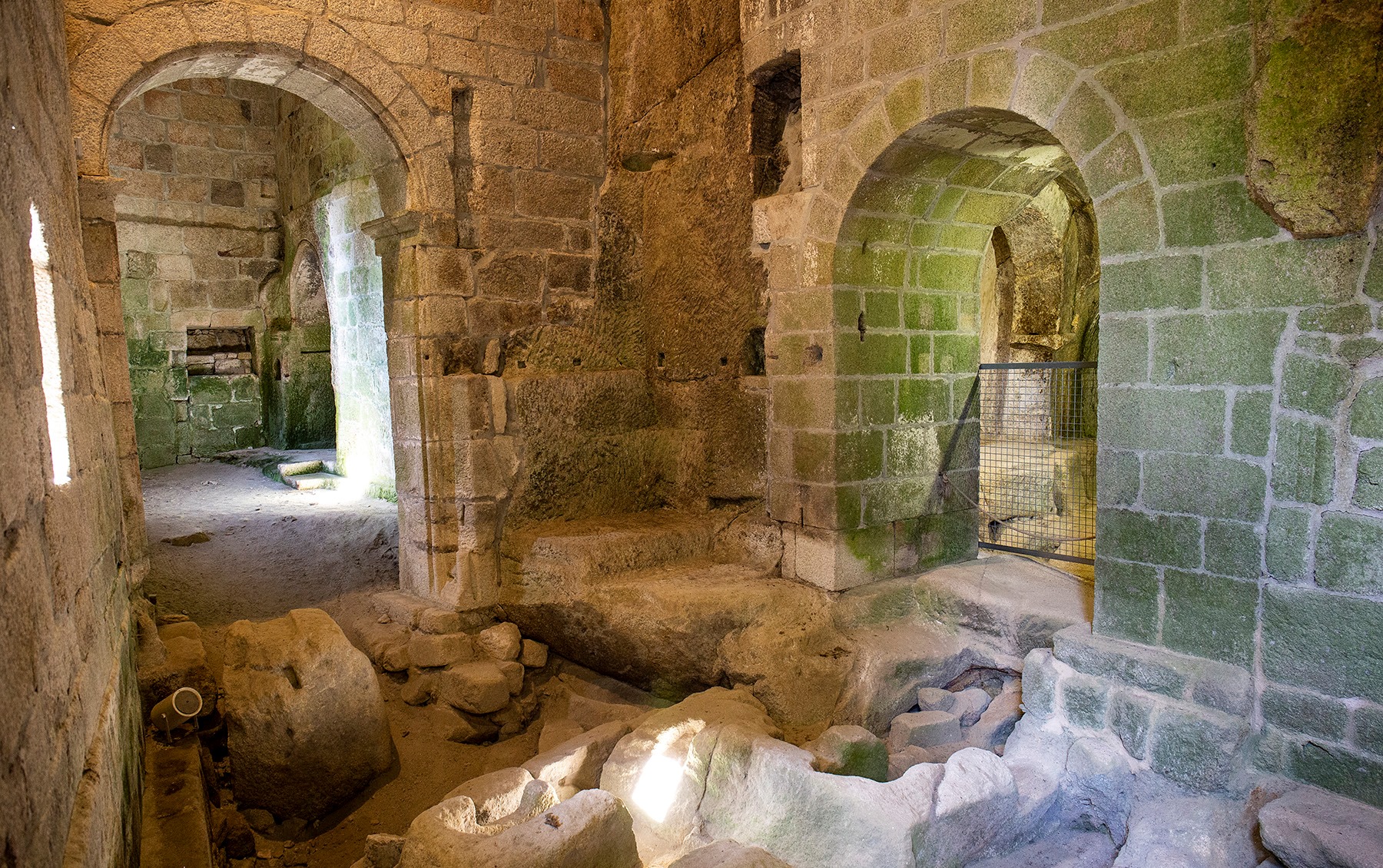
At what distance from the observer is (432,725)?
13.4 ft

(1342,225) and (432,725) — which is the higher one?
(1342,225)

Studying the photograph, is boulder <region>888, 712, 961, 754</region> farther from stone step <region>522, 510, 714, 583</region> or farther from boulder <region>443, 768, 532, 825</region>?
boulder <region>443, 768, 532, 825</region>

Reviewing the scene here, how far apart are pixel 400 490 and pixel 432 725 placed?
1.22 metres

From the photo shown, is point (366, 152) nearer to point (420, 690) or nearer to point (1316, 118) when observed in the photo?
point (420, 690)

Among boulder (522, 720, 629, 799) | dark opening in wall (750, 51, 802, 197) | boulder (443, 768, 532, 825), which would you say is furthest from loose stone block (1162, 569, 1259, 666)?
dark opening in wall (750, 51, 802, 197)

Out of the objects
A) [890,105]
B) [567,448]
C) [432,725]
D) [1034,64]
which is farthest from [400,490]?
[1034,64]

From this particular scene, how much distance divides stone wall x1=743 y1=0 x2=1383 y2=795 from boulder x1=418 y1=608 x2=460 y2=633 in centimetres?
295

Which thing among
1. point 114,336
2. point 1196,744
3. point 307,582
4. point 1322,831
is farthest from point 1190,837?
point 307,582

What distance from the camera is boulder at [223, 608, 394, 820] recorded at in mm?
3316

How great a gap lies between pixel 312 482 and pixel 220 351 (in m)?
2.75

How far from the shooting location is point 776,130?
430 cm

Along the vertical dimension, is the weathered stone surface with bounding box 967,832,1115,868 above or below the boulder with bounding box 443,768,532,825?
below

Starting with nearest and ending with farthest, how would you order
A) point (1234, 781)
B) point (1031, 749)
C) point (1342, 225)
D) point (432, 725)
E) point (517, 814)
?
point (1342, 225) < point (1234, 781) < point (517, 814) < point (1031, 749) < point (432, 725)

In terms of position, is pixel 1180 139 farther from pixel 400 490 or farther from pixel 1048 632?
pixel 400 490
